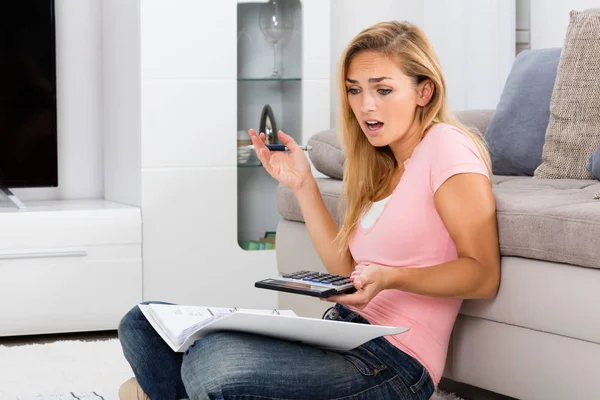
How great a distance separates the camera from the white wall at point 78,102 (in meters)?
3.47

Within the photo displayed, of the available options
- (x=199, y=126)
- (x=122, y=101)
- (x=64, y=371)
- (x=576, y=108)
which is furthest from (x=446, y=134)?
(x=122, y=101)

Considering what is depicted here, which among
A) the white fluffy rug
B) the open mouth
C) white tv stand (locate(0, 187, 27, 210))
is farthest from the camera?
white tv stand (locate(0, 187, 27, 210))

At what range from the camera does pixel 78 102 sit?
3506mm

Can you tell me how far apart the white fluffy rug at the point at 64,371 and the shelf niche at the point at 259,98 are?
2.39 feet

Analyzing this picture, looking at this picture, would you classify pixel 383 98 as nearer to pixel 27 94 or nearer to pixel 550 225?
pixel 550 225

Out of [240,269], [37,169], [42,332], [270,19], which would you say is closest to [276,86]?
[270,19]

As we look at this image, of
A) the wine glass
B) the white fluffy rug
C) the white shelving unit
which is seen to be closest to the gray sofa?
the white fluffy rug

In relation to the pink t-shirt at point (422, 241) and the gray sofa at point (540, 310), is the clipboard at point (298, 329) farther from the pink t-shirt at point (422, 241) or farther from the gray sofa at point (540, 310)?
the gray sofa at point (540, 310)

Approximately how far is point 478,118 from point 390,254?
124cm

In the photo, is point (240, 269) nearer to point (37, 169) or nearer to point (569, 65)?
point (37, 169)

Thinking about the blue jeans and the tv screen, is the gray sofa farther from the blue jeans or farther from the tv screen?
the tv screen

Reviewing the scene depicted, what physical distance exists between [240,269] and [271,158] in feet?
4.57

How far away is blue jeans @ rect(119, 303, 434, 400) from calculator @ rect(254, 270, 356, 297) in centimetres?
9

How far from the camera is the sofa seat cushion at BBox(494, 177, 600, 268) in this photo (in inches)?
61.2
